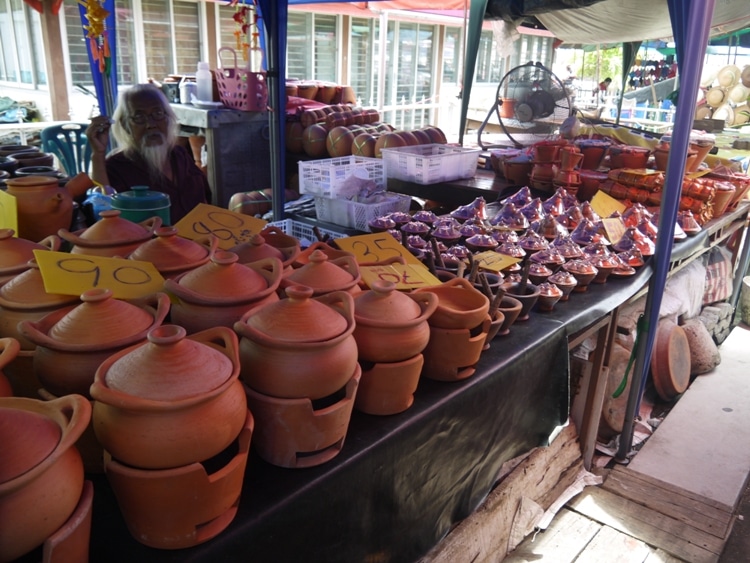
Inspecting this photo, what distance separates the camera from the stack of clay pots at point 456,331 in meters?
1.24

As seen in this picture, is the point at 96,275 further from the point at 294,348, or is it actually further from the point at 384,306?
the point at 384,306

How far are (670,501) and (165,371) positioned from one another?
7.76 ft

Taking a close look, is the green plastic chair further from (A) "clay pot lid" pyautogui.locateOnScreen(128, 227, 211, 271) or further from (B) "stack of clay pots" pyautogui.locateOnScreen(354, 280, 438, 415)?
A: (B) "stack of clay pots" pyautogui.locateOnScreen(354, 280, 438, 415)

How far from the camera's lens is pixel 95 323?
2.88 ft

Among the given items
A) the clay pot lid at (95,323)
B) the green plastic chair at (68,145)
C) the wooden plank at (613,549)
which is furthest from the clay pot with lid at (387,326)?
the green plastic chair at (68,145)

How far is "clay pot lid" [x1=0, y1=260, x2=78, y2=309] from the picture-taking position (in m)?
0.96

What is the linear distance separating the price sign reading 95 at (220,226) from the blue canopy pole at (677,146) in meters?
1.66

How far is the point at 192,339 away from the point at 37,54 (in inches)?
352

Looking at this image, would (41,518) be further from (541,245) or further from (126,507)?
(541,245)

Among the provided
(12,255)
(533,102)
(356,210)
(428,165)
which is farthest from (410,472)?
(533,102)

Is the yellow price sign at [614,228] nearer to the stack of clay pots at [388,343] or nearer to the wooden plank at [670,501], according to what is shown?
the wooden plank at [670,501]

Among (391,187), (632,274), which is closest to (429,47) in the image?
(391,187)

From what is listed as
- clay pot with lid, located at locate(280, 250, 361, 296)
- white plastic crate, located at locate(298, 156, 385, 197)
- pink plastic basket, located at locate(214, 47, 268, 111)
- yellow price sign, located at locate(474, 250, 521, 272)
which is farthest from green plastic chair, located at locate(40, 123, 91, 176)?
clay pot with lid, located at locate(280, 250, 361, 296)

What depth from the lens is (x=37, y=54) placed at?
313 inches
